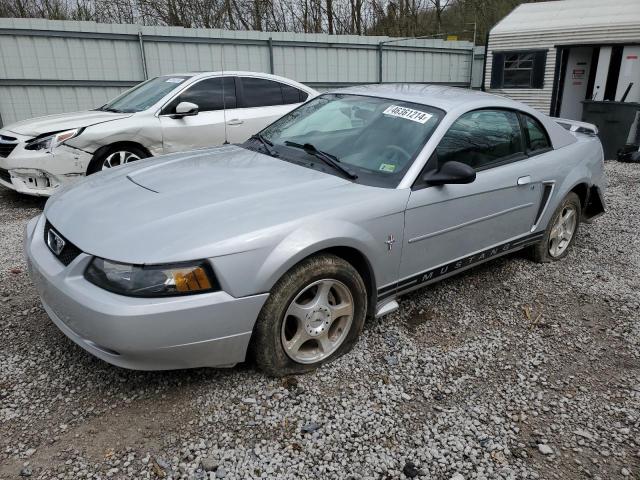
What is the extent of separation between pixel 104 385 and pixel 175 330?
730mm

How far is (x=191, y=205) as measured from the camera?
2625 millimetres

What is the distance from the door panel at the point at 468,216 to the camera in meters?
3.06

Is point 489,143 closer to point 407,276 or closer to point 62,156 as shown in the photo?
point 407,276

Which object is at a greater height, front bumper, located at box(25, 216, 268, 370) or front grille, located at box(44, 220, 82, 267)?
front grille, located at box(44, 220, 82, 267)

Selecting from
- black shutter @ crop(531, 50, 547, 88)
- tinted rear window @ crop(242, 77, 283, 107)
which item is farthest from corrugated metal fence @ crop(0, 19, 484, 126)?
tinted rear window @ crop(242, 77, 283, 107)

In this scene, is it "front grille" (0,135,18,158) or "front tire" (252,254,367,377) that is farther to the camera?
"front grille" (0,135,18,158)

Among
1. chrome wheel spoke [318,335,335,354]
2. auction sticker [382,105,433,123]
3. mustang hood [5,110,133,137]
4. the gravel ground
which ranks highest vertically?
auction sticker [382,105,433,123]

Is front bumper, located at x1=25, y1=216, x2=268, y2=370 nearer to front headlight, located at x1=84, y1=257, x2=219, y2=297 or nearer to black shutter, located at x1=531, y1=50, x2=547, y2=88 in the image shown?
front headlight, located at x1=84, y1=257, x2=219, y2=297

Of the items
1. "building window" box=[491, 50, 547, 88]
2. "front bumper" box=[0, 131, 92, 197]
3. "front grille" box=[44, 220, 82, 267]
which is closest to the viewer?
"front grille" box=[44, 220, 82, 267]

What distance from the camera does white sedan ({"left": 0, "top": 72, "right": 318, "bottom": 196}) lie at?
5.78 metres

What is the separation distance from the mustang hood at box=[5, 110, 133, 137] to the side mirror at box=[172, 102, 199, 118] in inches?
23.3

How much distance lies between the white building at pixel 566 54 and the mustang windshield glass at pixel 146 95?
1018cm

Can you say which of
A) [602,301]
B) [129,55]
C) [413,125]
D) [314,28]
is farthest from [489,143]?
[314,28]

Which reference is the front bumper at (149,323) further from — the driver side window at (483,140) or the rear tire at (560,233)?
the rear tire at (560,233)
